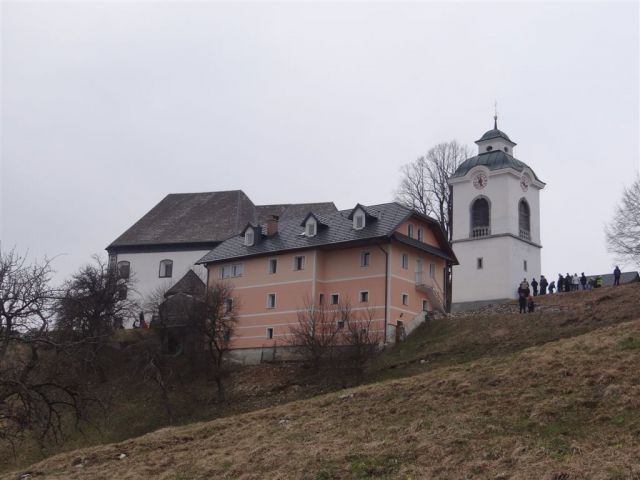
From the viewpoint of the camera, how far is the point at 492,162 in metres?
63.3

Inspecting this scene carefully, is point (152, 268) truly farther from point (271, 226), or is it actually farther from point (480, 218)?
point (480, 218)

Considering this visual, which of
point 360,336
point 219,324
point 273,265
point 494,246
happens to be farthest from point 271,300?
point 494,246

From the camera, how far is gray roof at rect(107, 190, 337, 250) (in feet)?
219

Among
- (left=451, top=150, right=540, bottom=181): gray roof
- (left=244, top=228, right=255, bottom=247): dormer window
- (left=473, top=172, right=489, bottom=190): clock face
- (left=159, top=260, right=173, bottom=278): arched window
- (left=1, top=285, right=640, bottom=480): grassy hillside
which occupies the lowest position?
(left=1, top=285, right=640, bottom=480): grassy hillside

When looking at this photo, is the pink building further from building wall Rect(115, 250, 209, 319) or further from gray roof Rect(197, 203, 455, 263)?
building wall Rect(115, 250, 209, 319)

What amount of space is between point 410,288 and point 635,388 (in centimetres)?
2651

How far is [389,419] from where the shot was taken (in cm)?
2567

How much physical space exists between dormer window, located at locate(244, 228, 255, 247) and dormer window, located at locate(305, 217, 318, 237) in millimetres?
3699

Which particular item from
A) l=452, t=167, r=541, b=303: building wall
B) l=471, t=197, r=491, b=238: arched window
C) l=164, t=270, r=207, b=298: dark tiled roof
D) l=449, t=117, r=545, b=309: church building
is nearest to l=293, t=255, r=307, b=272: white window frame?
l=164, t=270, r=207, b=298: dark tiled roof

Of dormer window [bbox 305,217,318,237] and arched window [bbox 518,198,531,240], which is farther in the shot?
arched window [bbox 518,198,531,240]

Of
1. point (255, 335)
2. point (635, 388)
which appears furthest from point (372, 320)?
point (635, 388)

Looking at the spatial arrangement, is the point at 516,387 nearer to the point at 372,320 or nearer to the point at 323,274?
the point at 372,320

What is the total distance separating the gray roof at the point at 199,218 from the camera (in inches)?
2623

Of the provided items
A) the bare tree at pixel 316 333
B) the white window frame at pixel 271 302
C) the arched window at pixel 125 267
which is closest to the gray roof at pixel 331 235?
the white window frame at pixel 271 302
